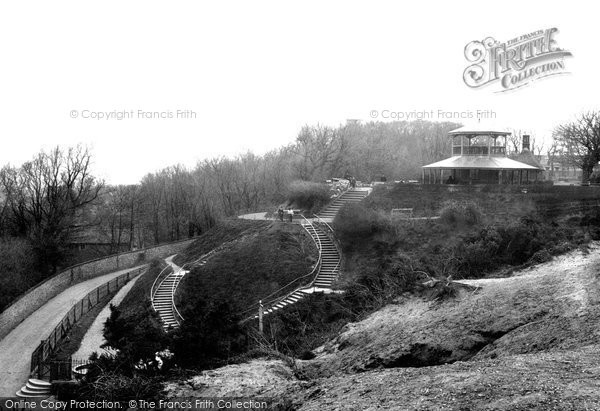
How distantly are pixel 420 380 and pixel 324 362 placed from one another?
13.5 feet

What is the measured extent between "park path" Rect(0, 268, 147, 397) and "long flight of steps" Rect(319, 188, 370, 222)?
15076 mm

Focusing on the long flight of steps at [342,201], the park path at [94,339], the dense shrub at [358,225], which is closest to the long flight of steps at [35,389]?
the park path at [94,339]

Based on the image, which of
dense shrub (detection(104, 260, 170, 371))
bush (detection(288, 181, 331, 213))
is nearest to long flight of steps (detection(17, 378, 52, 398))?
dense shrub (detection(104, 260, 170, 371))

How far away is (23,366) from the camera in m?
23.4

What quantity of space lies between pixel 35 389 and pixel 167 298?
278 inches

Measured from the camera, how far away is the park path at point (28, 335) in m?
21.9

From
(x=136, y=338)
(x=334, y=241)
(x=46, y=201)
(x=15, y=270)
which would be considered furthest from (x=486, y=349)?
(x=46, y=201)

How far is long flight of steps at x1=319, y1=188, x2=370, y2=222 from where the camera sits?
3020 cm

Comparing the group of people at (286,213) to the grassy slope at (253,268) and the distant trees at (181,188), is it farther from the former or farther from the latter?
the distant trees at (181,188)

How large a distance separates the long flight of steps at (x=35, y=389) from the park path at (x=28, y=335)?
0.47 metres

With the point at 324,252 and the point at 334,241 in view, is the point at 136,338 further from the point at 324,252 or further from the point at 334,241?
the point at 334,241

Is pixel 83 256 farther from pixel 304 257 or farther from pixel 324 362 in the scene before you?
pixel 324 362

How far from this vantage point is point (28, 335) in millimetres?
27344

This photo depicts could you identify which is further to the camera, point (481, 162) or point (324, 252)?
point (481, 162)
